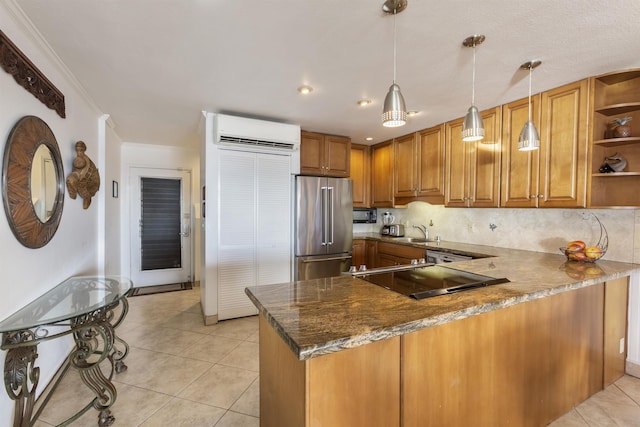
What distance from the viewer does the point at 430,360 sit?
4.02ft

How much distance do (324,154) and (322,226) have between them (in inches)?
42.0

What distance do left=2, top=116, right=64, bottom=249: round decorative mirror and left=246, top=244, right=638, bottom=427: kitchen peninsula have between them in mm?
1459

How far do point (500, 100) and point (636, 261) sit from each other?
1.75 m

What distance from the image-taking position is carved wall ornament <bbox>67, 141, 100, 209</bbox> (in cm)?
245

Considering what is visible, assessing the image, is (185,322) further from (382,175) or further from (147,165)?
(382,175)

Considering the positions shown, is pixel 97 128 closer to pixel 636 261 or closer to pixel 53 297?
pixel 53 297

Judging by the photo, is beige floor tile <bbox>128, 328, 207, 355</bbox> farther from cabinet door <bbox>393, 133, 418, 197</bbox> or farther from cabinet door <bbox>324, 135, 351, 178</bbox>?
cabinet door <bbox>393, 133, 418, 197</bbox>

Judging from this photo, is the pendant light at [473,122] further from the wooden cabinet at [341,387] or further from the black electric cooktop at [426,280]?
the wooden cabinet at [341,387]

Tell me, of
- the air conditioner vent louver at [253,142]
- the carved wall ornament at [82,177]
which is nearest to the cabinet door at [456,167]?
the air conditioner vent louver at [253,142]

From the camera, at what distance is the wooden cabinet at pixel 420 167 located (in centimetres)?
356

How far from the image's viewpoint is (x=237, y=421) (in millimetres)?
1795

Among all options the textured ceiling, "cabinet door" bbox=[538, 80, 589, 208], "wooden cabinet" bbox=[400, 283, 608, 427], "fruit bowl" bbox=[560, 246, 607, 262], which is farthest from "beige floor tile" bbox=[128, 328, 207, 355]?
"cabinet door" bbox=[538, 80, 589, 208]

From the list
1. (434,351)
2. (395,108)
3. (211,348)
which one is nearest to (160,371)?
(211,348)

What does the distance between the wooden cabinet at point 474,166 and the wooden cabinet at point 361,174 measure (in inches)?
57.5
